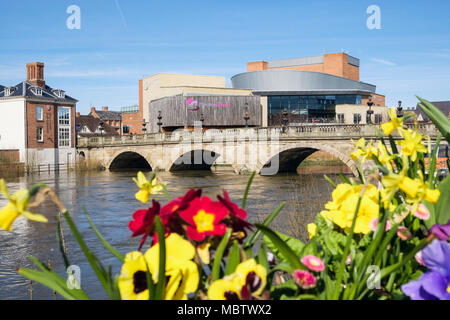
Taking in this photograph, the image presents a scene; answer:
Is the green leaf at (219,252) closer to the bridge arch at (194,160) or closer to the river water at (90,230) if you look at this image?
the river water at (90,230)

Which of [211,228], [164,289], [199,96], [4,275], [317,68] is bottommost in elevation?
[4,275]

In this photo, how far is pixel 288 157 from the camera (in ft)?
117

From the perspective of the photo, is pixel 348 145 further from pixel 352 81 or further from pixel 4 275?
pixel 352 81

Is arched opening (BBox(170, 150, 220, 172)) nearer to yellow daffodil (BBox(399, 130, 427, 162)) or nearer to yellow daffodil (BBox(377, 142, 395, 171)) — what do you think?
yellow daffodil (BBox(377, 142, 395, 171))

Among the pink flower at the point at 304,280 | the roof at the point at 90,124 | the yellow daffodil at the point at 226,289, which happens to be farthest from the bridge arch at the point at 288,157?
the roof at the point at 90,124

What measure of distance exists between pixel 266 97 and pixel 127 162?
18.8 m

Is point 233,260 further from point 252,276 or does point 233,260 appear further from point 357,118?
point 357,118

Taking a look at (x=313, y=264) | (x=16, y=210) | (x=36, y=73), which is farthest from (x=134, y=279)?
(x=36, y=73)

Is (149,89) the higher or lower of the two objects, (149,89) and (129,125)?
the higher
